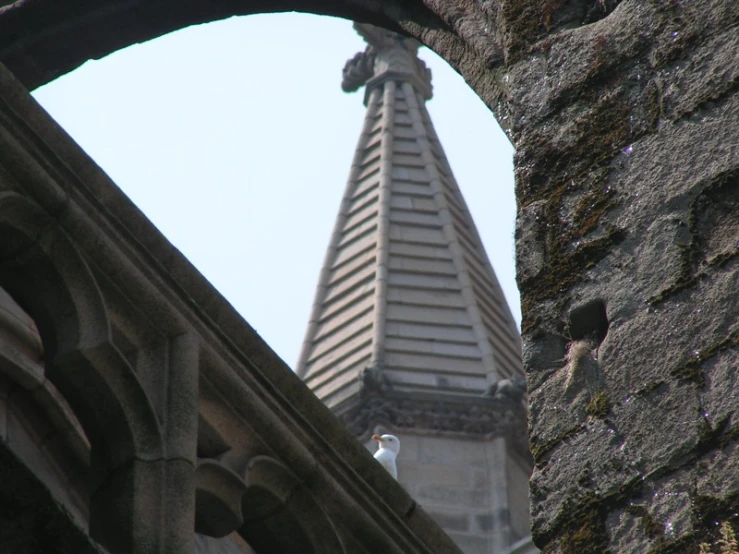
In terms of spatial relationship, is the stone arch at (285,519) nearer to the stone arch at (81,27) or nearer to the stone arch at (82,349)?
the stone arch at (82,349)

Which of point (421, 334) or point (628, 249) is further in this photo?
point (421, 334)

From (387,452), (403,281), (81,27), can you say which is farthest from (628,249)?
(403,281)

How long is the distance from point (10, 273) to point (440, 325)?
14820 millimetres

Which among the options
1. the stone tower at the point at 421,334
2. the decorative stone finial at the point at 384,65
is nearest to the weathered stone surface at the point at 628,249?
the stone tower at the point at 421,334

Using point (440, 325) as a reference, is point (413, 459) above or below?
below

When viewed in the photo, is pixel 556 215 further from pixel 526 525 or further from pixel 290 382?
pixel 526 525

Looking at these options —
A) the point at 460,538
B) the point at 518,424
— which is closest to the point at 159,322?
the point at 460,538

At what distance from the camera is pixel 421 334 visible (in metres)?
18.3

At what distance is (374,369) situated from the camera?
17.5m

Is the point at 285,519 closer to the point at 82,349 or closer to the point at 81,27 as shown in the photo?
the point at 82,349

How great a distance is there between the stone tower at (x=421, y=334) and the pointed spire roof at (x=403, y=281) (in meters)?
0.02

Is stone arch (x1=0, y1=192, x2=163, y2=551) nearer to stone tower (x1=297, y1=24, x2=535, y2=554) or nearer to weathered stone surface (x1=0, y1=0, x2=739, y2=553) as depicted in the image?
weathered stone surface (x1=0, y1=0, x2=739, y2=553)

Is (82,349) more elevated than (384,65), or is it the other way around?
(384,65)

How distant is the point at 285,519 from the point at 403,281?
14.8m
